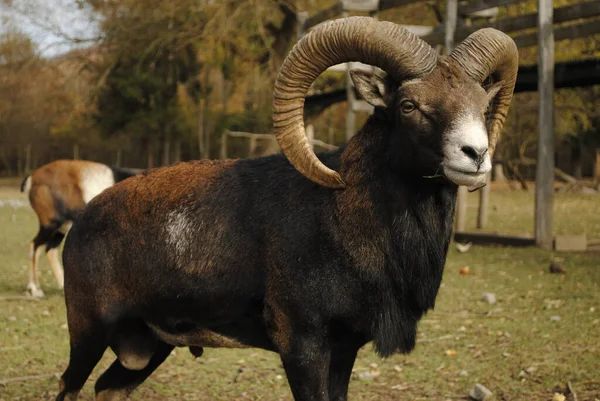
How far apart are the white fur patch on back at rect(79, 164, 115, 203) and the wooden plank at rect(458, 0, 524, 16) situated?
739cm

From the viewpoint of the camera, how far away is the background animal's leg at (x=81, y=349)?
4.57 meters

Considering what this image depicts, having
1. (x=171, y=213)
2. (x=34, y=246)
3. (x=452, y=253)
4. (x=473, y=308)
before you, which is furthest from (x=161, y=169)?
(x=452, y=253)

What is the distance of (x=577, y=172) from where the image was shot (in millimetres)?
35625

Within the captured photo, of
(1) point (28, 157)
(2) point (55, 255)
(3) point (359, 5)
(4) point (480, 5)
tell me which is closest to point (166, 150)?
(1) point (28, 157)

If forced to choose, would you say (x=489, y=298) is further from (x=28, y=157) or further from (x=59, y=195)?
(x=28, y=157)

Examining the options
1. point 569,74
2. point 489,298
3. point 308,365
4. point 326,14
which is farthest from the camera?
point 326,14

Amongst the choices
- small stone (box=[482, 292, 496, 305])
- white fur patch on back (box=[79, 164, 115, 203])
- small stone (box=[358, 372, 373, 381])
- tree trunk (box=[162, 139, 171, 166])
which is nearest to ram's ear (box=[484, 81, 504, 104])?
small stone (box=[358, 372, 373, 381])

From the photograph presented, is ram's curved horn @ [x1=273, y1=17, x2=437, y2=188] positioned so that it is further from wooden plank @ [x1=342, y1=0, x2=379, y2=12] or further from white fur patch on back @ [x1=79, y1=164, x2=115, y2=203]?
wooden plank @ [x1=342, y1=0, x2=379, y2=12]

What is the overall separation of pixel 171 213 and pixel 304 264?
0.93m

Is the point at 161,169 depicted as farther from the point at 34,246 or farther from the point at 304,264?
the point at 34,246

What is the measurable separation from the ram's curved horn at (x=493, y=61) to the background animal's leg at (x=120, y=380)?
7.94 ft

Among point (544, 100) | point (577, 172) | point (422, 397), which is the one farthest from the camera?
point (577, 172)

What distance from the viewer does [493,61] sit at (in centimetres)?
428

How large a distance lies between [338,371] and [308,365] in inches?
13.9
